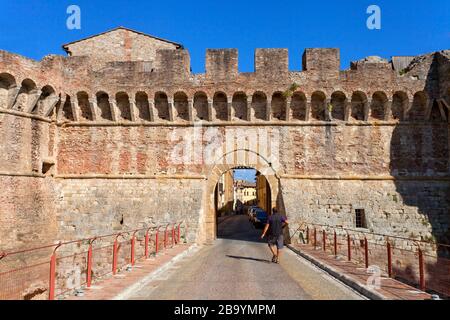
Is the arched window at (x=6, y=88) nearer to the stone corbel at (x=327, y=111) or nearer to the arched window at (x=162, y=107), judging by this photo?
the arched window at (x=162, y=107)

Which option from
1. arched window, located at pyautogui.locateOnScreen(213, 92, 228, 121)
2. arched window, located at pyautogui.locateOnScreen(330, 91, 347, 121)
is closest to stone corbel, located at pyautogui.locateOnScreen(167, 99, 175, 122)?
arched window, located at pyautogui.locateOnScreen(213, 92, 228, 121)

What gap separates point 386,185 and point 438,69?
5659 mm

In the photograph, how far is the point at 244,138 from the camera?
55.7 feet

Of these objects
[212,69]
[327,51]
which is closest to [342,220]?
[327,51]

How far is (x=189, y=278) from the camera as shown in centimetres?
862

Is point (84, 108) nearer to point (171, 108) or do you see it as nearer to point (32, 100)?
point (32, 100)

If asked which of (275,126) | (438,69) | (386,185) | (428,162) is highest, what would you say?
(438,69)

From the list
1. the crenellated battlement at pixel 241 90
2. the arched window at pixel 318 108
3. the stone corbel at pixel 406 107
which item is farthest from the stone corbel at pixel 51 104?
the stone corbel at pixel 406 107

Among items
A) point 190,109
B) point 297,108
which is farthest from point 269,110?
point 190,109

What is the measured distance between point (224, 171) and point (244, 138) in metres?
1.81

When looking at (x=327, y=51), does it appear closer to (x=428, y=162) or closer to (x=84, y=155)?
(x=428, y=162)

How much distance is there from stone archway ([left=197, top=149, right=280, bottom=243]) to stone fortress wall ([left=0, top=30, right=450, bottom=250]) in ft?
0.29

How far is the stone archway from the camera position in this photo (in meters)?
16.5

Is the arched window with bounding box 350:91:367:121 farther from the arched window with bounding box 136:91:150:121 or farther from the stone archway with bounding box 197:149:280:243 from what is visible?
the arched window with bounding box 136:91:150:121
